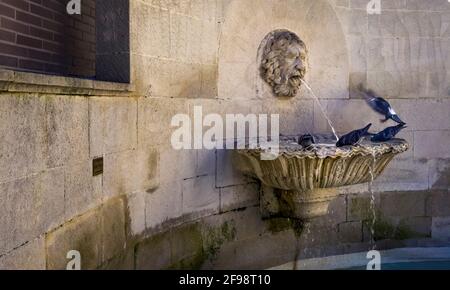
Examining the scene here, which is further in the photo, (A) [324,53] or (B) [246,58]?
(A) [324,53]

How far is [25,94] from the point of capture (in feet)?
6.98

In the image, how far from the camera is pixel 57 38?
154 inches

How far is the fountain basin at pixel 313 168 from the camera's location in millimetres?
3516

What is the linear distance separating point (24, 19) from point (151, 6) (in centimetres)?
84

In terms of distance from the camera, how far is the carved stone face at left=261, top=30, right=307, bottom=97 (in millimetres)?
4430

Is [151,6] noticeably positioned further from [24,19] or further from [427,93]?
[427,93]

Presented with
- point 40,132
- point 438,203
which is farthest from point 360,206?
point 40,132

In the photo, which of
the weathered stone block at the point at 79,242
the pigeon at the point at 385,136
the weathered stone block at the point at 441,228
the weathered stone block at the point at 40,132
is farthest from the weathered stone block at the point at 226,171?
the weathered stone block at the point at 441,228

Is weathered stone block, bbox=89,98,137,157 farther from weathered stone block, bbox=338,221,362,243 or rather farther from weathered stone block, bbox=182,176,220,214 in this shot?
weathered stone block, bbox=338,221,362,243

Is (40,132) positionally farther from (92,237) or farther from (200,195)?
(200,195)

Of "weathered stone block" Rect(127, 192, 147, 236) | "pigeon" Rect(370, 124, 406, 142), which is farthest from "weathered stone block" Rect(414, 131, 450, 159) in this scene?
"weathered stone block" Rect(127, 192, 147, 236)

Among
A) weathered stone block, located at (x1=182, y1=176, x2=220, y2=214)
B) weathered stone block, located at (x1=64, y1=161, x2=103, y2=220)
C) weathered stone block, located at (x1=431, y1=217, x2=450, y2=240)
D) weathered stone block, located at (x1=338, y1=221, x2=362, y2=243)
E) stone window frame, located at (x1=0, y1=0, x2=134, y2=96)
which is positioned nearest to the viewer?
weathered stone block, located at (x1=64, y1=161, x2=103, y2=220)

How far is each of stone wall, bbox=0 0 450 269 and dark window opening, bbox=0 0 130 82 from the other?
11 cm

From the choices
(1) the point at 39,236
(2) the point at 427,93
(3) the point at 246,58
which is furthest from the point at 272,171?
(2) the point at 427,93
